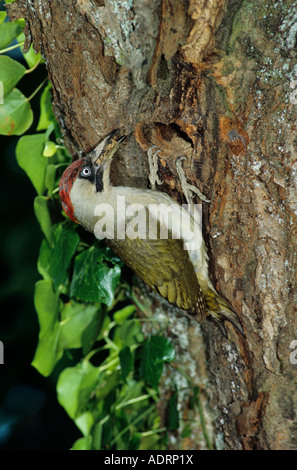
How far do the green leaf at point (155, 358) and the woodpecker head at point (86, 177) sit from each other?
0.52 meters

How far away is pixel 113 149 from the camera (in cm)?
133

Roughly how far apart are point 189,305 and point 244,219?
376 millimetres

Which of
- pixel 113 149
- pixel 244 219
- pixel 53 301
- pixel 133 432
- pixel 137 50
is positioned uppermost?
pixel 137 50

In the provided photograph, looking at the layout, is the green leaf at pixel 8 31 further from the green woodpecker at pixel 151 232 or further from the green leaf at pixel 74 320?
the green leaf at pixel 74 320

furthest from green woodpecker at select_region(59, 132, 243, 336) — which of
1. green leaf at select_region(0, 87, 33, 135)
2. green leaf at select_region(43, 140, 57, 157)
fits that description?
green leaf at select_region(0, 87, 33, 135)

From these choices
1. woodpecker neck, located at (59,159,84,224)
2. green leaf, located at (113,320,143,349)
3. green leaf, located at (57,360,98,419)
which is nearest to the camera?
woodpecker neck, located at (59,159,84,224)

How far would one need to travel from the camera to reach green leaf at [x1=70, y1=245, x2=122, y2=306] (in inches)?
56.5

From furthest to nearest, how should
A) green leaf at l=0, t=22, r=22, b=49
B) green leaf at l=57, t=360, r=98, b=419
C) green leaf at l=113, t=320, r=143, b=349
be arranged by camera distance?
green leaf at l=113, t=320, r=143, b=349 < green leaf at l=57, t=360, r=98, b=419 < green leaf at l=0, t=22, r=22, b=49

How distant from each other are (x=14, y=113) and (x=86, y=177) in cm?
31

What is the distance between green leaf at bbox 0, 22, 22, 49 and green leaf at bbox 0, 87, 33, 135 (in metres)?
0.16

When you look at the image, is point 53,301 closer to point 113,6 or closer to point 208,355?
point 208,355

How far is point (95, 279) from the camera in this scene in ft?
4.76

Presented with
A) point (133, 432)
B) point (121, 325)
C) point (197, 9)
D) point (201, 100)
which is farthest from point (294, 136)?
point (133, 432)

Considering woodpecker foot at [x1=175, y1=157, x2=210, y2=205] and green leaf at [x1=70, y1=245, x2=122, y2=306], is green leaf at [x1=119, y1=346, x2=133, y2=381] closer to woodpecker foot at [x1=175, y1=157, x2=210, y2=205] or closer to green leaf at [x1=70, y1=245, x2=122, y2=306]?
green leaf at [x1=70, y1=245, x2=122, y2=306]
